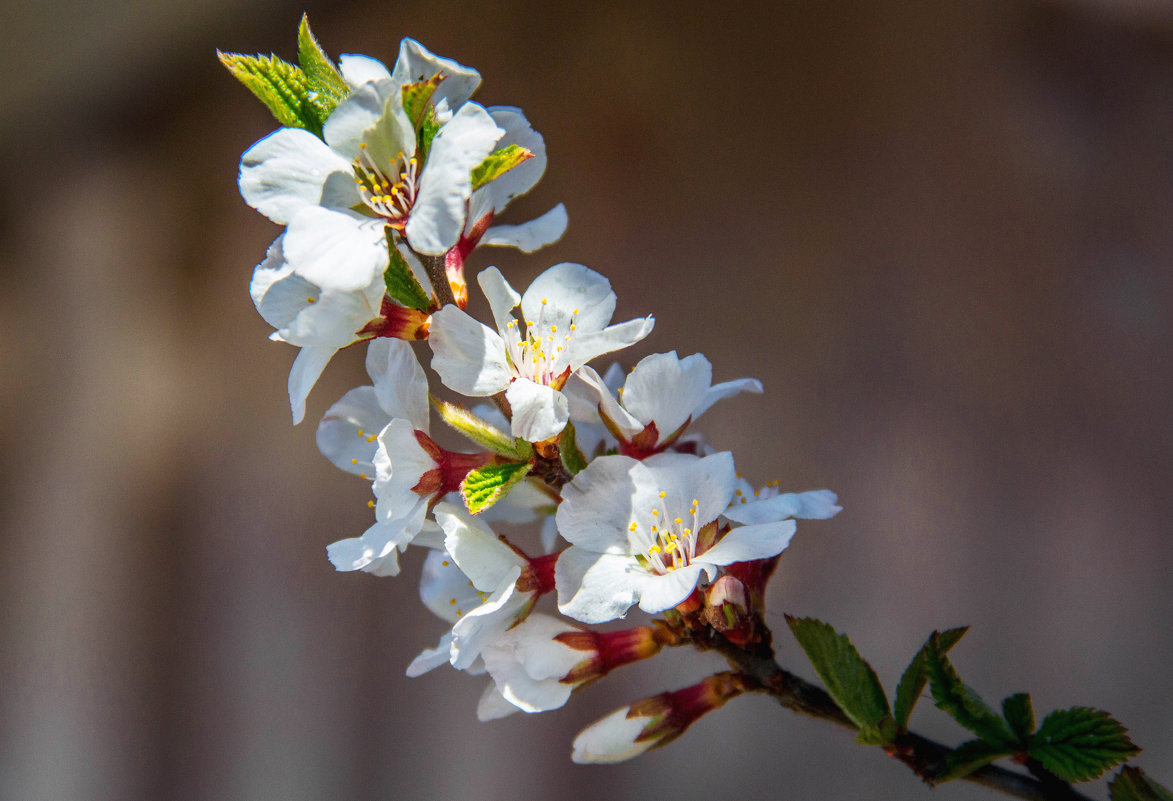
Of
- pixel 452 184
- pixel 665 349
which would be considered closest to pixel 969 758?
pixel 452 184

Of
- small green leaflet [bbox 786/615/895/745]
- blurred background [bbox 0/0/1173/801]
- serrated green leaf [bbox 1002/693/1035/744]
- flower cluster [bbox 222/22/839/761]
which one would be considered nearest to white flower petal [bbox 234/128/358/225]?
flower cluster [bbox 222/22/839/761]

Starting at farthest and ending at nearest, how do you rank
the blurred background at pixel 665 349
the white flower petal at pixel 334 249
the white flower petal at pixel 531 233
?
the blurred background at pixel 665 349 < the white flower petal at pixel 531 233 < the white flower petal at pixel 334 249

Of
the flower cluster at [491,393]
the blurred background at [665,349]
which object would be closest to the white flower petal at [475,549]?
the flower cluster at [491,393]

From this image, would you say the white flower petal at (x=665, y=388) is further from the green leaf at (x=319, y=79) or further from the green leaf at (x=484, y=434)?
the green leaf at (x=319, y=79)

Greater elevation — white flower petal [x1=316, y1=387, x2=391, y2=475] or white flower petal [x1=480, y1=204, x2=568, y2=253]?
white flower petal [x1=480, y1=204, x2=568, y2=253]

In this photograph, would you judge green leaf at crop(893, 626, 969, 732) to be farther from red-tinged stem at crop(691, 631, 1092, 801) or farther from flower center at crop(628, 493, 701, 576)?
flower center at crop(628, 493, 701, 576)

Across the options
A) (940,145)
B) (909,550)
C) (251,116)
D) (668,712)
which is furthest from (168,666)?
(940,145)

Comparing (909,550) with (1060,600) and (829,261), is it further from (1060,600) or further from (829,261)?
(829,261)
